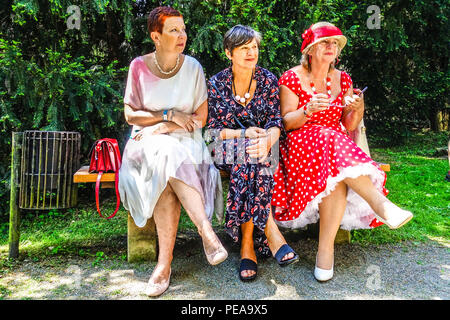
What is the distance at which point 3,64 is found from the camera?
331 cm

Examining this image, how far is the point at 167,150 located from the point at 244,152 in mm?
568

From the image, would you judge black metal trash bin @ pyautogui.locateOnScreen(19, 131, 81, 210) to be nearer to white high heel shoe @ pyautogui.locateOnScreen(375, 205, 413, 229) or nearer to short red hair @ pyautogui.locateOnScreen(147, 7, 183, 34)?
short red hair @ pyautogui.locateOnScreen(147, 7, 183, 34)

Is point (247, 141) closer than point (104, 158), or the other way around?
point (247, 141)

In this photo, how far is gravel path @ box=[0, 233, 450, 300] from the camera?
236 cm

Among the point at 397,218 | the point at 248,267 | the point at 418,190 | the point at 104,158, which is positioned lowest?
the point at 248,267

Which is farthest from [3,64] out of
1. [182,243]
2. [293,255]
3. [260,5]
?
[293,255]

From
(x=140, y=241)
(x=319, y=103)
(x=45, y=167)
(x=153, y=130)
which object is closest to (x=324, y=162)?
(x=319, y=103)

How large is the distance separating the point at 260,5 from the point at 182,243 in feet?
8.70

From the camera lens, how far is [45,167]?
2945 millimetres

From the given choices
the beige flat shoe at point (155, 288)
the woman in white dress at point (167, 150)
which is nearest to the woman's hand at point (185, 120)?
the woman in white dress at point (167, 150)

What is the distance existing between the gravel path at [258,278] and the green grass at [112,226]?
18cm

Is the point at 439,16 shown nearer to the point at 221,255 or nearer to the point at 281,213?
the point at 281,213

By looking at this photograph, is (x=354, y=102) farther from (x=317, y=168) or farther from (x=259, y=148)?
(x=259, y=148)

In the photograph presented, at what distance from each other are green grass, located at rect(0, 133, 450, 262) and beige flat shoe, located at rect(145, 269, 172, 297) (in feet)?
2.36
